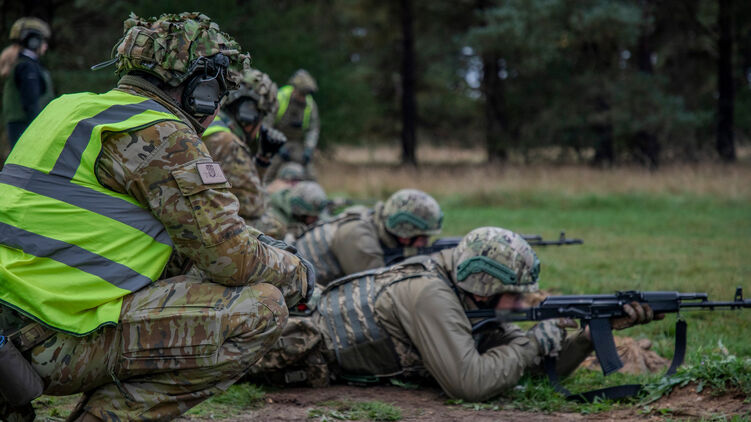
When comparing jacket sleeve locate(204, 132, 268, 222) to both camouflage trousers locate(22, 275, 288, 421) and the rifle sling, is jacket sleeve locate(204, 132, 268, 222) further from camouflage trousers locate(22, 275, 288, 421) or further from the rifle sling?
the rifle sling

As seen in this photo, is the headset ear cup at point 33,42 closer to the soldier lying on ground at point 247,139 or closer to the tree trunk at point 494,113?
the soldier lying on ground at point 247,139

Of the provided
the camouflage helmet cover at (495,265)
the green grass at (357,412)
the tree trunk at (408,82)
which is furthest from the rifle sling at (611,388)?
the tree trunk at (408,82)

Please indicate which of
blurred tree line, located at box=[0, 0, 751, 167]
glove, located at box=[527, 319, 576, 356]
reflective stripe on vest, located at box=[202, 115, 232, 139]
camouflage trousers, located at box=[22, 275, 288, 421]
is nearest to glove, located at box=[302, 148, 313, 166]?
reflective stripe on vest, located at box=[202, 115, 232, 139]

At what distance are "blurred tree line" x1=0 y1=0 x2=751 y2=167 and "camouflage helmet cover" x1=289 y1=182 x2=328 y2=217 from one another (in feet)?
29.1

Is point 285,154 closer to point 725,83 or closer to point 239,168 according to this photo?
point 239,168

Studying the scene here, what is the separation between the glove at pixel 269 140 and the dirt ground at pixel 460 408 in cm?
216

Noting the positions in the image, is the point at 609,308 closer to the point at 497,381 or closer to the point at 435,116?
the point at 497,381

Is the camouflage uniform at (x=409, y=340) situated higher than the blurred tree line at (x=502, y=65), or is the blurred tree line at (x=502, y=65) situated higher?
the blurred tree line at (x=502, y=65)

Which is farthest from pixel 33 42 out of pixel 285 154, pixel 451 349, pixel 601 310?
pixel 601 310

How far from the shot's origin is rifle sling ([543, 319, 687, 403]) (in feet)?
13.9

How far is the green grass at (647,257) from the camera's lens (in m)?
4.38

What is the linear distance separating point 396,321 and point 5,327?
85.4 inches

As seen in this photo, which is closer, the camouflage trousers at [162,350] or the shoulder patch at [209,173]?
the shoulder patch at [209,173]

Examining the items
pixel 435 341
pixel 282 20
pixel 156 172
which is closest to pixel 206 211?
pixel 156 172
